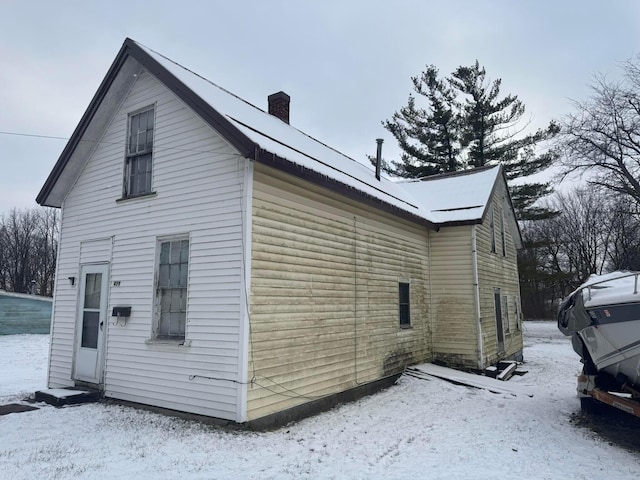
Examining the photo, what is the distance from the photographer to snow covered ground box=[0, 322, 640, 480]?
4785mm

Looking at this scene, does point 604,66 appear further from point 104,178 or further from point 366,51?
point 104,178

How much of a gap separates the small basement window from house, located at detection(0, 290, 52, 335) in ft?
64.6

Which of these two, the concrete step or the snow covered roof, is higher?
the snow covered roof

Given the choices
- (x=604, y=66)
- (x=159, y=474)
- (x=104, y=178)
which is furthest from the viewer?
(x=604, y=66)

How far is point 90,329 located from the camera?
844 cm

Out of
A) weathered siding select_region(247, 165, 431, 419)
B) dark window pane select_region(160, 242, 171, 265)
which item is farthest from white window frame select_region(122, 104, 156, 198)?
weathered siding select_region(247, 165, 431, 419)

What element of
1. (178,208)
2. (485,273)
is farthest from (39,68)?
(485,273)

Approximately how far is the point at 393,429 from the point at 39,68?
35.2 feet

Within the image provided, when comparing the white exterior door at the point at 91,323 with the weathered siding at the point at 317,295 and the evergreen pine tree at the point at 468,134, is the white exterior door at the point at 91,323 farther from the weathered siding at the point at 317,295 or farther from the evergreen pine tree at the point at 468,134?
the evergreen pine tree at the point at 468,134

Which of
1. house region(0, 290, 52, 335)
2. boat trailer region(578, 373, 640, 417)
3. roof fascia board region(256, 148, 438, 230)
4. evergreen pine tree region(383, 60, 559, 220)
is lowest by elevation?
boat trailer region(578, 373, 640, 417)

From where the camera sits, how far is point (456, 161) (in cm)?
3162

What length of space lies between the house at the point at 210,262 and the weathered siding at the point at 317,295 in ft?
0.10

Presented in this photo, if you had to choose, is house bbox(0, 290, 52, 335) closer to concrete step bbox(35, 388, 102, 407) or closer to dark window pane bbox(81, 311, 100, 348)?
dark window pane bbox(81, 311, 100, 348)

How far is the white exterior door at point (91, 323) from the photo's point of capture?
809cm
